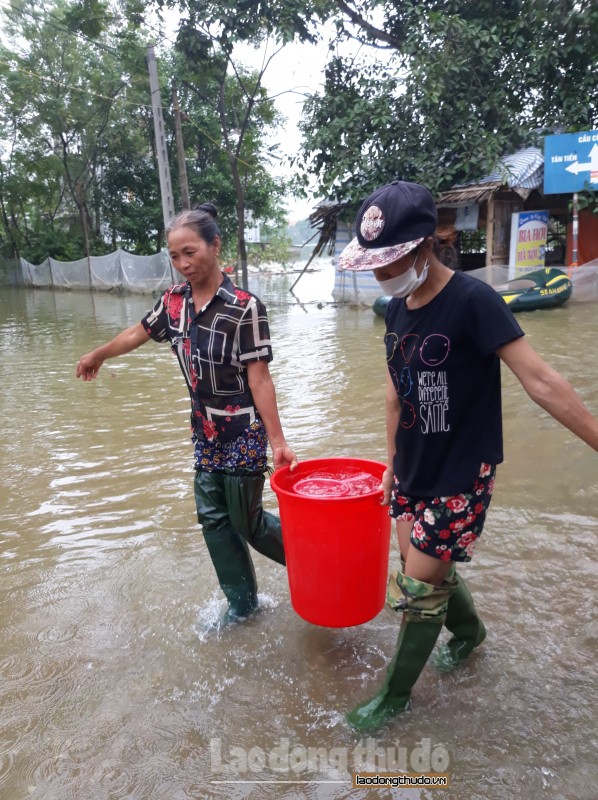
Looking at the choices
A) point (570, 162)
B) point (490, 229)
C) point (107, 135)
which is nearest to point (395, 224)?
point (570, 162)

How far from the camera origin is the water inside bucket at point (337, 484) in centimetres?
258

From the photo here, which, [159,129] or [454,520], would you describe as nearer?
[454,520]

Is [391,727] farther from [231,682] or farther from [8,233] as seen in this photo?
[8,233]

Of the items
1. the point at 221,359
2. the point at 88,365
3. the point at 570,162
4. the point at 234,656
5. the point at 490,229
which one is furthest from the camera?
the point at 490,229

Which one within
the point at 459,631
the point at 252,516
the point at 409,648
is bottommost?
the point at 459,631

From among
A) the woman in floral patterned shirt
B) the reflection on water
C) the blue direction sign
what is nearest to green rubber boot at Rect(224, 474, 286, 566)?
the woman in floral patterned shirt

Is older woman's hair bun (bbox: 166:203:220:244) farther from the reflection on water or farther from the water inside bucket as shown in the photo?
the reflection on water

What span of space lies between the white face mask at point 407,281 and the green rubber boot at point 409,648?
0.96m

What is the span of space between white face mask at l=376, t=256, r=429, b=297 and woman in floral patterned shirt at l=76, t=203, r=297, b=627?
851 millimetres

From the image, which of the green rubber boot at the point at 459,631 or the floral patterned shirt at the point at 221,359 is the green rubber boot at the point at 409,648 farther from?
the floral patterned shirt at the point at 221,359

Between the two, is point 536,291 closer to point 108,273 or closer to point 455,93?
point 455,93

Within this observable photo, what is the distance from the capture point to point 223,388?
8.95ft

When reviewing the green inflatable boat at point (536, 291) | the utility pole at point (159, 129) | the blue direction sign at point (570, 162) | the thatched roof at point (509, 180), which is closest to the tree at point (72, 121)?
the utility pole at point (159, 129)

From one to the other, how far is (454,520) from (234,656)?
51.4 inches
